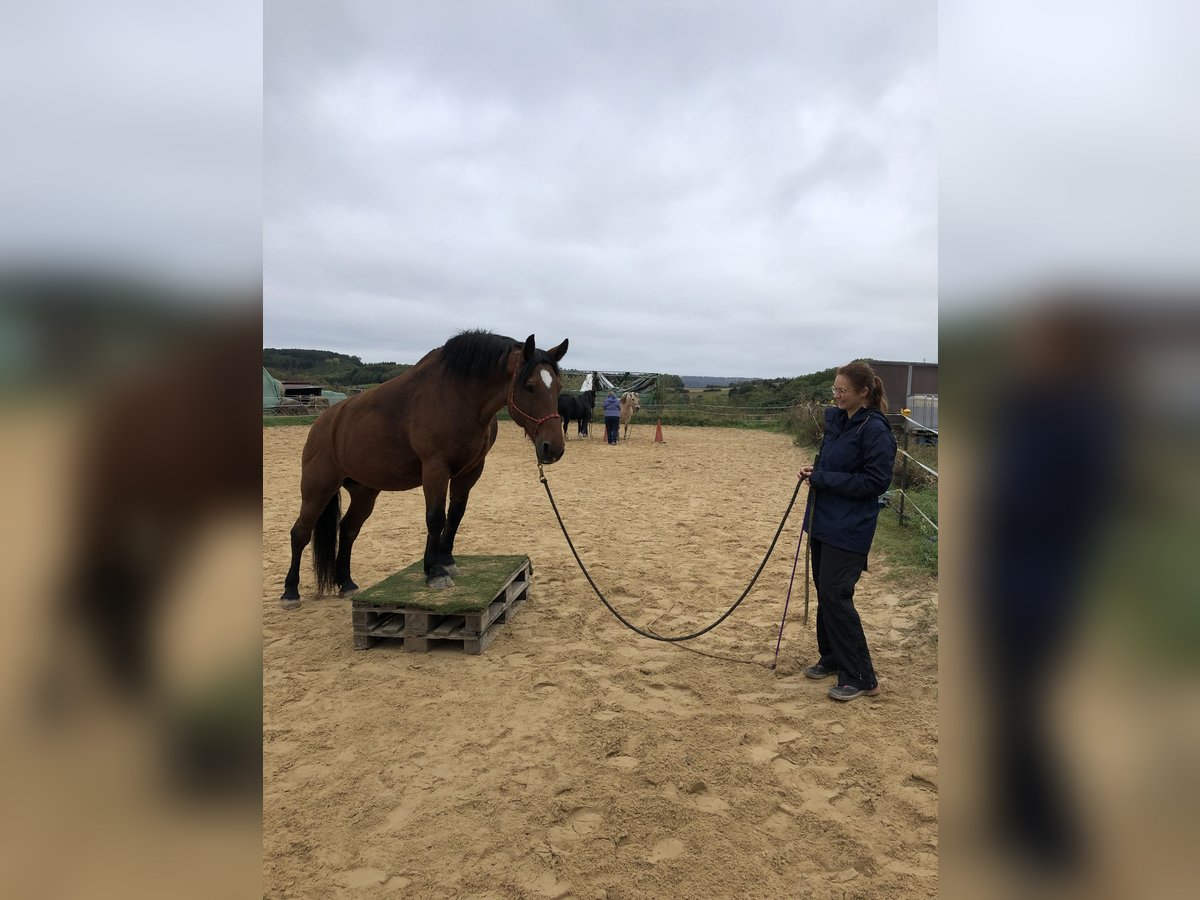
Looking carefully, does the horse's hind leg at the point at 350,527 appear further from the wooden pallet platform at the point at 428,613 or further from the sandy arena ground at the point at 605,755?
the wooden pallet platform at the point at 428,613

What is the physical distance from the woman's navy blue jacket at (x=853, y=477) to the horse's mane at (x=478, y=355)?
6.22 ft

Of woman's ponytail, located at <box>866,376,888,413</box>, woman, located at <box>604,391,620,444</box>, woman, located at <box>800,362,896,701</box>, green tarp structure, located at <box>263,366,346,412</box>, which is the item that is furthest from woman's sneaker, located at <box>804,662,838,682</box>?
green tarp structure, located at <box>263,366,346,412</box>

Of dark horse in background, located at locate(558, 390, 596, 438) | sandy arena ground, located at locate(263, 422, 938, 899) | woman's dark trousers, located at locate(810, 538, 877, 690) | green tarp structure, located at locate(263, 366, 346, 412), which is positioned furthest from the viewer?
green tarp structure, located at locate(263, 366, 346, 412)

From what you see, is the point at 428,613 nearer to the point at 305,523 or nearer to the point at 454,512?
the point at 454,512

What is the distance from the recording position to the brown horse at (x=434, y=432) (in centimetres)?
421

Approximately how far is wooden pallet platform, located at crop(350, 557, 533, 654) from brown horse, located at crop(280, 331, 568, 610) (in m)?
0.21

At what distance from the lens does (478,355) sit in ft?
14.2

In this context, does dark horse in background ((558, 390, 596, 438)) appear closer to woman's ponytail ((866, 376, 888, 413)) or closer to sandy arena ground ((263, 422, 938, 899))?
sandy arena ground ((263, 422, 938, 899))

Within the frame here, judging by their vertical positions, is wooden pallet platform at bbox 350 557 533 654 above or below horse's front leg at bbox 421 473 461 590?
below

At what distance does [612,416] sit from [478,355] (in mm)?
13458

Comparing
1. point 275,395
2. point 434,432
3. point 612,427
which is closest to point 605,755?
point 434,432

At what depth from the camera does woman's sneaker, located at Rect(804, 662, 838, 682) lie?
3611 millimetres
